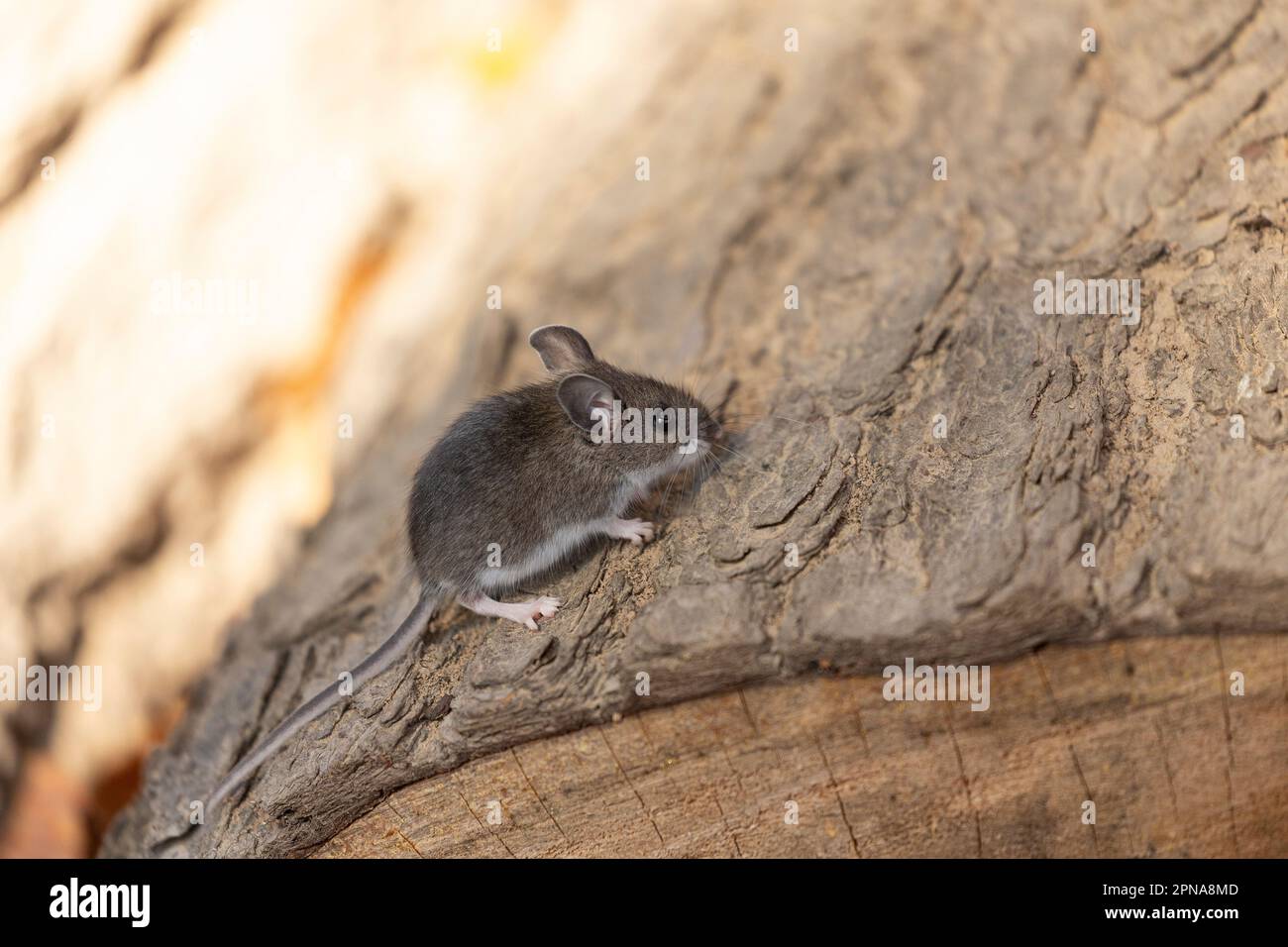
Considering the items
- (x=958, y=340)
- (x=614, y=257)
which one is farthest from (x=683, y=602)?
(x=614, y=257)

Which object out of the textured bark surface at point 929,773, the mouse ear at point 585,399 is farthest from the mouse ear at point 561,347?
the textured bark surface at point 929,773

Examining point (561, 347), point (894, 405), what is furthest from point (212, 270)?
point (894, 405)

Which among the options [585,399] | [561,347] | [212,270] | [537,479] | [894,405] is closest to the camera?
[894,405]

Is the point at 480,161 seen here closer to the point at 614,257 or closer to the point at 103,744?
the point at 614,257

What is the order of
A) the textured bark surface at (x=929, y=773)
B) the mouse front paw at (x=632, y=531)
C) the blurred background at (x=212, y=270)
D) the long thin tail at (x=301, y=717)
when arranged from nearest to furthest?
the textured bark surface at (x=929, y=773)
the long thin tail at (x=301, y=717)
the mouse front paw at (x=632, y=531)
the blurred background at (x=212, y=270)

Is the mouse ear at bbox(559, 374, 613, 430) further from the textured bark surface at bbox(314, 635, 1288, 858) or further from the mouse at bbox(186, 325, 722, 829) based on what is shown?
the textured bark surface at bbox(314, 635, 1288, 858)

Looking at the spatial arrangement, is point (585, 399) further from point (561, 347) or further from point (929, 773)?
point (929, 773)

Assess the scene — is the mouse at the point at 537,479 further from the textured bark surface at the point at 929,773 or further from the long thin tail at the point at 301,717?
the textured bark surface at the point at 929,773
